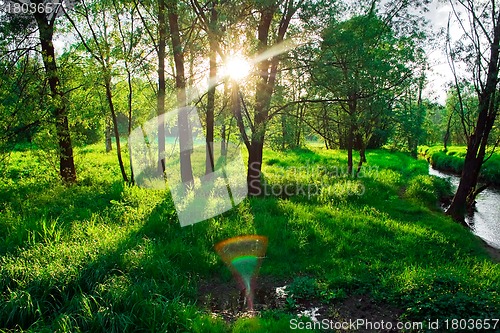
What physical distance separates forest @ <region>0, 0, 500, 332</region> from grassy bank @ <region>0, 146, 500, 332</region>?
1.4 inches

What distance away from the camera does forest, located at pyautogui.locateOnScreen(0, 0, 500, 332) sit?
456cm

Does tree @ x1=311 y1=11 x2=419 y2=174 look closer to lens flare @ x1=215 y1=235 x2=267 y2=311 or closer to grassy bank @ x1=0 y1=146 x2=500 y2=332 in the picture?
grassy bank @ x1=0 y1=146 x2=500 y2=332

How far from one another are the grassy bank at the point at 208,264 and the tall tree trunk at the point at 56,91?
6.82ft

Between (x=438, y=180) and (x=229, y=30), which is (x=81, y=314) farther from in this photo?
(x=438, y=180)

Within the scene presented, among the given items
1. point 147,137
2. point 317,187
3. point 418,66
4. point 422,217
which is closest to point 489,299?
point 422,217

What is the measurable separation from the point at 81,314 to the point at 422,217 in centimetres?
953

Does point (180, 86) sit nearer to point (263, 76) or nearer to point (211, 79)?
point (211, 79)

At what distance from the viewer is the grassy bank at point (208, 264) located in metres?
4.29

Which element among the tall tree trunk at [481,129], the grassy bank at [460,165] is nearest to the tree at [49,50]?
the tall tree trunk at [481,129]

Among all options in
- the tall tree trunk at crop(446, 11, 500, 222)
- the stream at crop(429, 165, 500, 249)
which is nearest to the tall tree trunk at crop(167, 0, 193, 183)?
the tall tree trunk at crop(446, 11, 500, 222)

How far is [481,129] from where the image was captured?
9867mm

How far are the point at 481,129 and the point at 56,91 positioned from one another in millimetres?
14445

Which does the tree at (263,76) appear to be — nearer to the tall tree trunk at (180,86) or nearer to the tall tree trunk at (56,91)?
the tall tree trunk at (180,86)

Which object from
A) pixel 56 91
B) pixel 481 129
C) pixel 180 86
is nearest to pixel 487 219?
pixel 481 129
